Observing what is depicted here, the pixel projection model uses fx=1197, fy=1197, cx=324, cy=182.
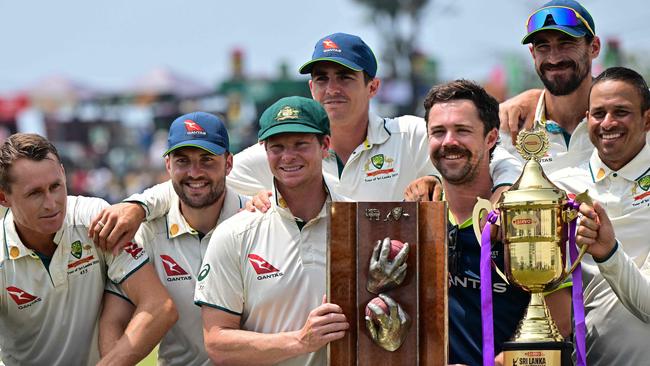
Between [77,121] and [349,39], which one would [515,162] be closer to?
[349,39]

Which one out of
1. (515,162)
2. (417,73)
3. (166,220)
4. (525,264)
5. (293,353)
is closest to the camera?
(525,264)

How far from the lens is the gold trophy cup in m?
4.49

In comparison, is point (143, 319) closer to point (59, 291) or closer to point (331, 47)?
point (59, 291)

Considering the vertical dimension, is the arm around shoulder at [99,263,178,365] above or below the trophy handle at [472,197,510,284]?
below

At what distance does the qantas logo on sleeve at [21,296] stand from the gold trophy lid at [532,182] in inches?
93.1

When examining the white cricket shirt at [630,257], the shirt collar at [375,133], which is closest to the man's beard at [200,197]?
the shirt collar at [375,133]

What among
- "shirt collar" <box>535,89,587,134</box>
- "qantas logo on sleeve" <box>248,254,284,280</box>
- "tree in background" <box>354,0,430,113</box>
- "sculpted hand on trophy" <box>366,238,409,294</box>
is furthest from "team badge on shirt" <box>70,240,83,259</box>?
"tree in background" <box>354,0,430,113</box>

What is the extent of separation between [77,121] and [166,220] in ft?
103

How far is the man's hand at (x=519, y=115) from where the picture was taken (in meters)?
6.04

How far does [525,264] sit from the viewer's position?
4504 millimetres

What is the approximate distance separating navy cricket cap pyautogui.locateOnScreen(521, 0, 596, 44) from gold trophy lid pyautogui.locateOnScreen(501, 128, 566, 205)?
1.12m

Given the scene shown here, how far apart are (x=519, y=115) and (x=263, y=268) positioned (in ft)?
5.64

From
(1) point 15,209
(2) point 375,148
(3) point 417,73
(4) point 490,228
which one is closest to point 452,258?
(4) point 490,228

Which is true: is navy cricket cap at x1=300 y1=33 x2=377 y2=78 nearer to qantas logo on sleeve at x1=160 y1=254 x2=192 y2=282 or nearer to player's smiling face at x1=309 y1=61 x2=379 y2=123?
player's smiling face at x1=309 y1=61 x2=379 y2=123
